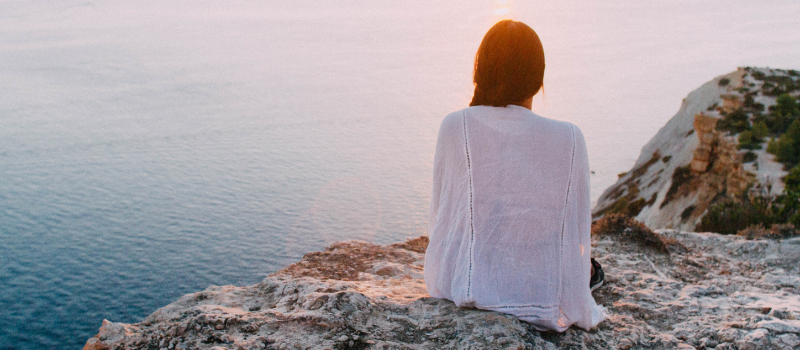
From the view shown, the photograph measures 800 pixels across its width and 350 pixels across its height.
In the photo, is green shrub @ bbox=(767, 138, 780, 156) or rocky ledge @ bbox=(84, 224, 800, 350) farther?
green shrub @ bbox=(767, 138, 780, 156)

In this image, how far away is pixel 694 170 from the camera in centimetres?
2173

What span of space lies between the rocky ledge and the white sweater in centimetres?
17

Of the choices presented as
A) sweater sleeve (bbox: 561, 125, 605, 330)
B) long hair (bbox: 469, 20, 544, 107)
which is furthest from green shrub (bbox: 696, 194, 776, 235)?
long hair (bbox: 469, 20, 544, 107)

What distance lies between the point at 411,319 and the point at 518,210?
2.95 ft

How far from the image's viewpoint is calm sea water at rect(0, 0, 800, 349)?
129 ft

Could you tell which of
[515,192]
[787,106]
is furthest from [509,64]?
[787,106]

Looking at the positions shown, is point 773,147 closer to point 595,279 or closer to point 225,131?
point 595,279

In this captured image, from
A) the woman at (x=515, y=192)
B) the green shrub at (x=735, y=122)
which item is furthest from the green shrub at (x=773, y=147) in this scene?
the woman at (x=515, y=192)

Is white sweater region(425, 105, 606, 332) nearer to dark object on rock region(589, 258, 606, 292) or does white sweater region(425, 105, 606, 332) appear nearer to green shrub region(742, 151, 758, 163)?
dark object on rock region(589, 258, 606, 292)

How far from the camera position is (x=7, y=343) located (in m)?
33.8

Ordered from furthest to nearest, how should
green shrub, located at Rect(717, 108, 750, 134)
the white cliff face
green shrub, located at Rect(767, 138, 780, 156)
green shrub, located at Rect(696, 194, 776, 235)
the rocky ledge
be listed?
green shrub, located at Rect(717, 108, 750, 134) < the white cliff face < green shrub, located at Rect(767, 138, 780, 156) < green shrub, located at Rect(696, 194, 776, 235) < the rocky ledge

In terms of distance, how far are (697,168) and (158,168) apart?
158ft

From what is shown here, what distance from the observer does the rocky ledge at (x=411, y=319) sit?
8.97 feet

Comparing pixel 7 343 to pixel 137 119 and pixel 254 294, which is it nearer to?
pixel 137 119
